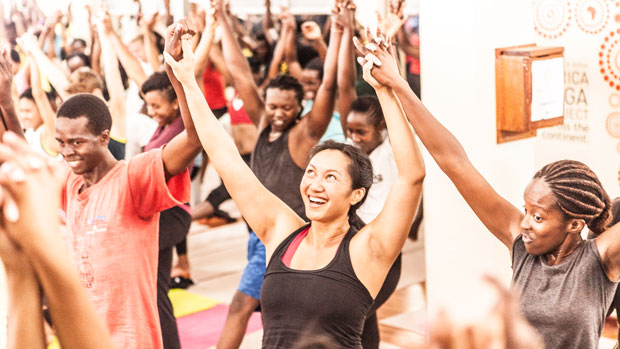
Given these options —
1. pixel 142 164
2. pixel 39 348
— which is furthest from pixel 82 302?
pixel 142 164

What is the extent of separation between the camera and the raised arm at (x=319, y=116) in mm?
3910

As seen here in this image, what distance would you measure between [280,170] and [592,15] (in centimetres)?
166

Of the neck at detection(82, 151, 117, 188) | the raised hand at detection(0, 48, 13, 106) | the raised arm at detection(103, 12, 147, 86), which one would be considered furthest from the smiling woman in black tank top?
the raised arm at detection(103, 12, 147, 86)

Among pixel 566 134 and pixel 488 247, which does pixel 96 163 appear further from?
pixel 566 134

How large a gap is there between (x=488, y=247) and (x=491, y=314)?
277 cm

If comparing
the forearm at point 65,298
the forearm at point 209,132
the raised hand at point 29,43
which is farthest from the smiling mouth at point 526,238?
the raised hand at point 29,43

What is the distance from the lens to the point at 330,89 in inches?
154

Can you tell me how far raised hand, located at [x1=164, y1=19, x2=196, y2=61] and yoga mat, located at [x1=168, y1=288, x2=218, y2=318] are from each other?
2686mm

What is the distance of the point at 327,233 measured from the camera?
2455 millimetres

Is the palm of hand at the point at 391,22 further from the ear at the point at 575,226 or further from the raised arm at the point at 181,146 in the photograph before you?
the ear at the point at 575,226

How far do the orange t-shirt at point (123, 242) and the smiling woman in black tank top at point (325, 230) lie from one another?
28 cm

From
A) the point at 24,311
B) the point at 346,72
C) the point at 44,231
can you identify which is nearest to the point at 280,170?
the point at 346,72

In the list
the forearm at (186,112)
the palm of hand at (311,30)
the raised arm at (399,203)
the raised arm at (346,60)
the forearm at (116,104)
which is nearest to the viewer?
the raised arm at (399,203)

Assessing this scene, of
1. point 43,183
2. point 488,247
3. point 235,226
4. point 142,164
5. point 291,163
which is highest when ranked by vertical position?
point 43,183
